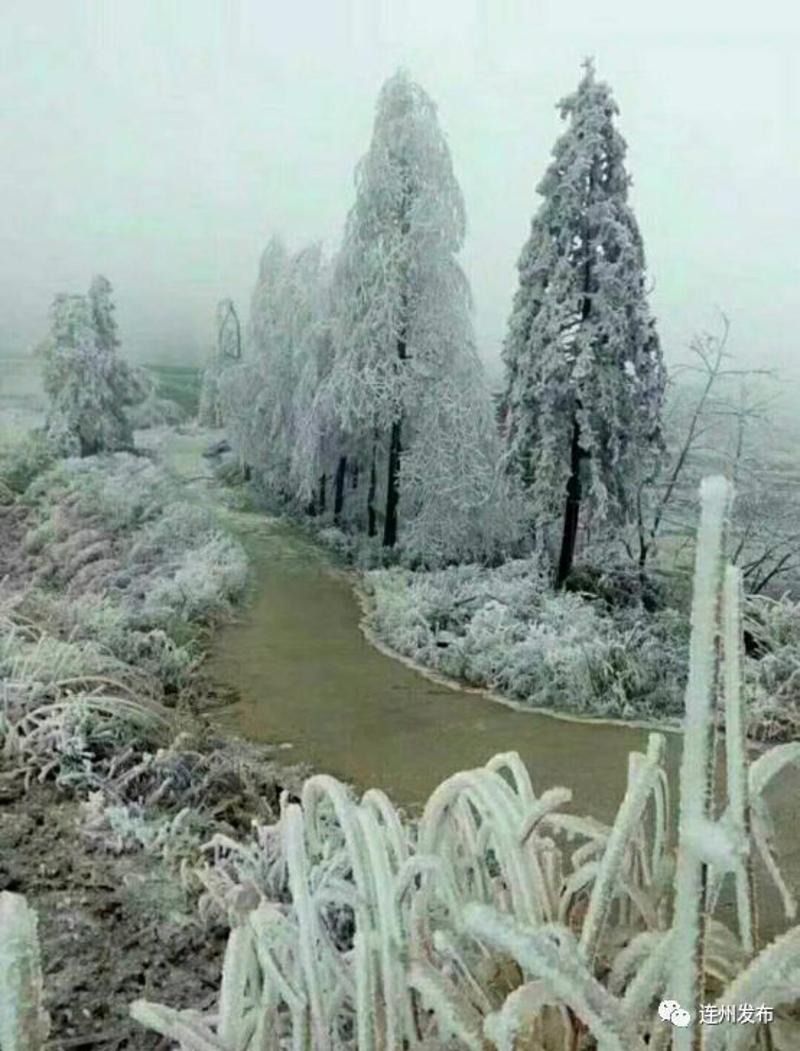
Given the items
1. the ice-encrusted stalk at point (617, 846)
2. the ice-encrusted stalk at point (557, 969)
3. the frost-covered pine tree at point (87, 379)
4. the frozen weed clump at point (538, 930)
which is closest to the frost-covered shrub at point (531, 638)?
the frost-covered pine tree at point (87, 379)

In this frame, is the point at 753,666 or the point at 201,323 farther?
the point at 201,323

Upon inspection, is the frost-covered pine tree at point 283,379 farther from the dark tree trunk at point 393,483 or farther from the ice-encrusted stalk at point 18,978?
the ice-encrusted stalk at point 18,978

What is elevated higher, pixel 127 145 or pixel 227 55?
pixel 227 55

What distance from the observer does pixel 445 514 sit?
221cm

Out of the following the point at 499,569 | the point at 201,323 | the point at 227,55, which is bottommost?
the point at 499,569

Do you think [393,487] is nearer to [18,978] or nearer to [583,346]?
[583,346]

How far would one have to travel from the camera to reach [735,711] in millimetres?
638

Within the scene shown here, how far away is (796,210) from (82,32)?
148cm

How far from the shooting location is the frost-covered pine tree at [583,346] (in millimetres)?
2135

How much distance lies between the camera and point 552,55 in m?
2.13

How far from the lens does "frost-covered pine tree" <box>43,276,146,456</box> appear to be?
2.21m

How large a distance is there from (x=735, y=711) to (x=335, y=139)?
179 centimetres

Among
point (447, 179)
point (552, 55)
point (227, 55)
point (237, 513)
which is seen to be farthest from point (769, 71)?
point (237, 513)

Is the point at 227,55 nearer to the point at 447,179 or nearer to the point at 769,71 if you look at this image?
the point at 447,179
